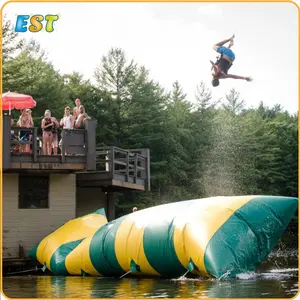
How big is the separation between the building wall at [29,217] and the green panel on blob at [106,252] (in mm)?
3224

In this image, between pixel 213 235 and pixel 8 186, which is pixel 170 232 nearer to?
pixel 213 235

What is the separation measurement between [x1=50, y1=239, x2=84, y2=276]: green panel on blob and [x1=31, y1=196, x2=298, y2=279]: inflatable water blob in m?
0.76

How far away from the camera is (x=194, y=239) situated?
1388 centimetres

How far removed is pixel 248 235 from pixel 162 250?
1558 millimetres

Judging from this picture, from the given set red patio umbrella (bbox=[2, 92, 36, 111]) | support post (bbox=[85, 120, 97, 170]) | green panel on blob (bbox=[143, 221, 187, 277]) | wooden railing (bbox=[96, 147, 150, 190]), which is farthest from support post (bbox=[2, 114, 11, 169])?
green panel on blob (bbox=[143, 221, 187, 277])

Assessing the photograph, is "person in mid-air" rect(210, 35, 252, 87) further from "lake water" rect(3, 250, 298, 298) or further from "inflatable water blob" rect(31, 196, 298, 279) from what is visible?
"lake water" rect(3, 250, 298, 298)

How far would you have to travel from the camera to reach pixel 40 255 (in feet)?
58.2

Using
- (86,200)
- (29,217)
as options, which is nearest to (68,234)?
(29,217)

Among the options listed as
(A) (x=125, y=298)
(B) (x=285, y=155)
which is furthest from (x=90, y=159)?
(B) (x=285, y=155)

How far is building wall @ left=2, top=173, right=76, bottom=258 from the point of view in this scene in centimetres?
1872

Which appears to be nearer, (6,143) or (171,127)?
(6,143)

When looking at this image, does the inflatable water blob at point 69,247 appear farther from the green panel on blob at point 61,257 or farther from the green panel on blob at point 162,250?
the green panel on blob at point 162,250

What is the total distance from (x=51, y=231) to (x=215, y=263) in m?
6.50

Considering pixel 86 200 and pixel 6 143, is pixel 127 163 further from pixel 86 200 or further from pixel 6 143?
pixel 6 143
